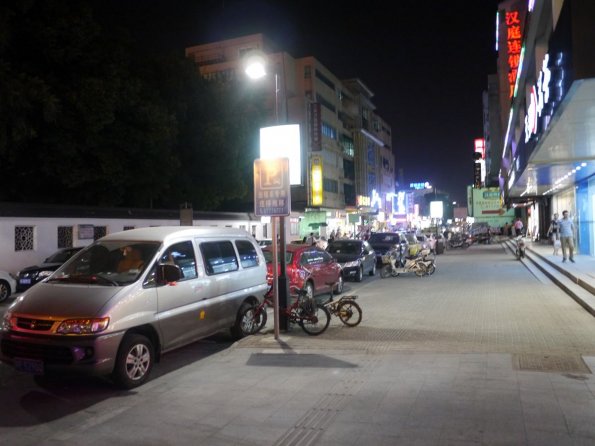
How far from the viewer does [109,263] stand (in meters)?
7.46

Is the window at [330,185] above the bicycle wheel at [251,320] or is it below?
above

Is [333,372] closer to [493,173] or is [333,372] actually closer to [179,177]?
[179,177]

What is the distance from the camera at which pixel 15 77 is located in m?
19.8

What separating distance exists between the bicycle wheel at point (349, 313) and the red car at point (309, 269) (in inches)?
97.5

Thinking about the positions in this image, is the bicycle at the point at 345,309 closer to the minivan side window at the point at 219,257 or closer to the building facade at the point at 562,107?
the minivan side window at the point at 219,257

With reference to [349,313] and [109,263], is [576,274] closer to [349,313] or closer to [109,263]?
[349,313]

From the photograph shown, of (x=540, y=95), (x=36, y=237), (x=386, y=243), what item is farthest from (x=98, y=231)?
(x=540, y=95)

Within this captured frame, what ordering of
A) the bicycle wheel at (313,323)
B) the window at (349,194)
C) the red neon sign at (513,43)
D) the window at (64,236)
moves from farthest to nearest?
the window at (349,194) → the red neon sign at (513,43) → the window at (64,236) → the bicycle wheel at (313,323)

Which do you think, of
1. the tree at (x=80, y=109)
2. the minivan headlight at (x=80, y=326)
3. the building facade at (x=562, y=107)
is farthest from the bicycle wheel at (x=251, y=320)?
the tree at (x=80, y=109)

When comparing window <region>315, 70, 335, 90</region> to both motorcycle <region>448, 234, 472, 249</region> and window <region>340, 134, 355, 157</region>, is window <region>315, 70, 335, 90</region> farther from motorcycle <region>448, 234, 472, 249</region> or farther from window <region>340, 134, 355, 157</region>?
motorcycle <region>448, 234, 472, 249</region>

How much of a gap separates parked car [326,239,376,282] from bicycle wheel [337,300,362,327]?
8131mm

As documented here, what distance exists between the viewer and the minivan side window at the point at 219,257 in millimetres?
8375

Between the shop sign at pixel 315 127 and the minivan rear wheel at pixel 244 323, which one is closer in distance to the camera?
the minivan rear wheel at pixel 244 323

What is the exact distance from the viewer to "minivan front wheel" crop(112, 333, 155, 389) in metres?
6.47
